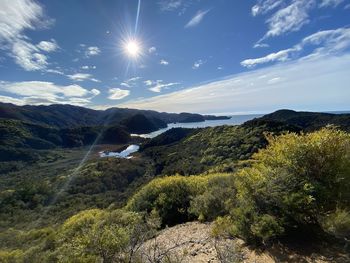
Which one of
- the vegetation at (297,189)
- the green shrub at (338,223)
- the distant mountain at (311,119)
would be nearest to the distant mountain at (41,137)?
the distant mountain at (311,119)

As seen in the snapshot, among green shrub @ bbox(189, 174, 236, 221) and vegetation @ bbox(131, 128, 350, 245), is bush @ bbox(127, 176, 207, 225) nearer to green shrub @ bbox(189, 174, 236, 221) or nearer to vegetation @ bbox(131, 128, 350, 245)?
green shrub @ bbox(189, 174, 236, 221)

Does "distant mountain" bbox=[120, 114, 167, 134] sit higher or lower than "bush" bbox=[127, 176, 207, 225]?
lower

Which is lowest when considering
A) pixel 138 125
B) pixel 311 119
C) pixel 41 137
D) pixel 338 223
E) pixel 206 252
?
pixel 41 137

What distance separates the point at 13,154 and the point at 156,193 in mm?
106968

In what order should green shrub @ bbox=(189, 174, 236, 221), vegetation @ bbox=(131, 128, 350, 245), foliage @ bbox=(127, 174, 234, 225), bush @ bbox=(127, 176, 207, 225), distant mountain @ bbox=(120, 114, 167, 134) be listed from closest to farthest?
vegetation @ bbox=(131, 128, 350, 245) < green shrub @ bbox=(189, 174, 236, 221) < foliage @ bbox=(127, 174, 234, 225) < bush @ bbox=(127, 176, 207, 225) < distant mountain @ bbox=(120, 114, 167, 134)

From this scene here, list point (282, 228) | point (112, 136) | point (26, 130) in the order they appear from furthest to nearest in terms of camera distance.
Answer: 1. point (112, 136)
2. point (26, 130)
3. point (282, 228)

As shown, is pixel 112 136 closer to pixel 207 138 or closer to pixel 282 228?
pixel 207 138

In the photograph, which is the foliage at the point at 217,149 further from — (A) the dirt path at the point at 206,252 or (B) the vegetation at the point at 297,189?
(B) the vegetation at the point at 297,189

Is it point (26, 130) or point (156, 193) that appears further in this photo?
point (26, 130)

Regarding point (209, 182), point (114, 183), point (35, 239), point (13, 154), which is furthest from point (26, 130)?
point (209, 182)

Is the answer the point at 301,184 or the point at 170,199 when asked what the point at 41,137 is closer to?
the point at 170,199

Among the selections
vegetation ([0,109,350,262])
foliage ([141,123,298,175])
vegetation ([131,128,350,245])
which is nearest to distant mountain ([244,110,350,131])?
foliage ([141,123,298,175])

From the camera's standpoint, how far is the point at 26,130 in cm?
13650

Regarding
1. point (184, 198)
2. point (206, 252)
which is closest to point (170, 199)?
point (184, 198)
